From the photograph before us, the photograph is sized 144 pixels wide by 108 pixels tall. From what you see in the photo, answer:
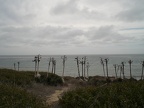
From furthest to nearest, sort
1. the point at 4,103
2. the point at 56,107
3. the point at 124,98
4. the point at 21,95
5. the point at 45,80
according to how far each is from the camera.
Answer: the point at 45,80 < the point at 56,107 < the point at 21,95 < the point at 124,98 < the point at 4,103

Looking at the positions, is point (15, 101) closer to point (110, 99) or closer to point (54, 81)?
point (110, 99)

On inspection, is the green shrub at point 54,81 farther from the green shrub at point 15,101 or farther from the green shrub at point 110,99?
the green shrub at point 15,101

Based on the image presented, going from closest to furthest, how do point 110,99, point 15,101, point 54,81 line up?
point 15,101 < point 110,99 < point 54,81

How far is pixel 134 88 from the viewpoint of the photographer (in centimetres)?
1059

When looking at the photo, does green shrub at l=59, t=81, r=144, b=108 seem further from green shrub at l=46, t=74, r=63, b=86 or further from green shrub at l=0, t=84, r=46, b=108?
green shrub at l=46, t=74, r=63, b=86

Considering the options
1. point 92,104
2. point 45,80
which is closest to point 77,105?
point 92,104

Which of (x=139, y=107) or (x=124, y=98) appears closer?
(x=139, y=107)

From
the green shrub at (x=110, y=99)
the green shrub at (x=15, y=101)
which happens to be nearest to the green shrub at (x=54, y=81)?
the green shrub at (x=110, y=99)

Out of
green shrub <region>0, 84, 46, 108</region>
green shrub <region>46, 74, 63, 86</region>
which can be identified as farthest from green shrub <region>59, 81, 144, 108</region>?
green shrub <region>46, 74, 63, 86</region>

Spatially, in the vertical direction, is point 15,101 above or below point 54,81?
above

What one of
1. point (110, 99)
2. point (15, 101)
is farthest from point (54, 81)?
point (15, 101)

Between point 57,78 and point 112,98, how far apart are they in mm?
19492

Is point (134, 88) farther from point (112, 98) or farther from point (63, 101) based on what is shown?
point (63, 101)

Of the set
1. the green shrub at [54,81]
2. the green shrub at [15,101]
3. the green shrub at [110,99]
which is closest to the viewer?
the green shrub at [15,101]
